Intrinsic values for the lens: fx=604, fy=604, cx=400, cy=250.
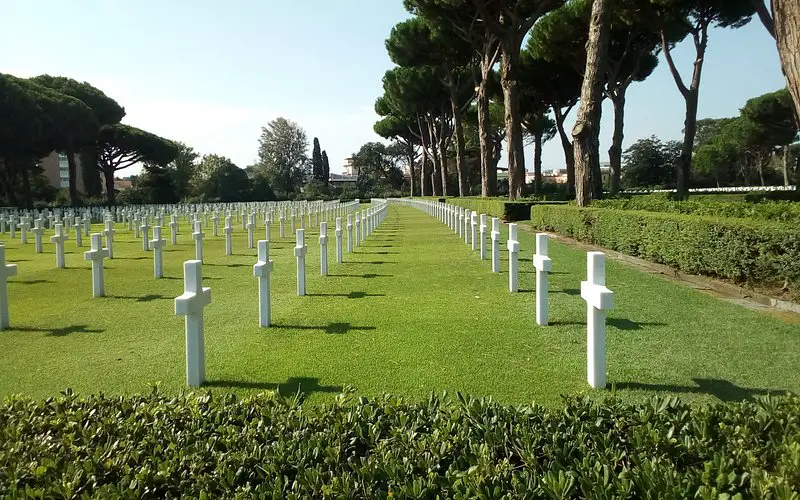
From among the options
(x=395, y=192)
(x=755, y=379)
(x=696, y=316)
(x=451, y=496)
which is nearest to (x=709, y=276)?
(x=696, y=316)

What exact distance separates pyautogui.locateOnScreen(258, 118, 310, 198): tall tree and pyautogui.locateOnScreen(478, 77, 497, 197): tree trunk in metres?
60.8

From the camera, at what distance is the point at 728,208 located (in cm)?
881

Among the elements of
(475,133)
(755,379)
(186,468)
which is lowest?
(755,379)

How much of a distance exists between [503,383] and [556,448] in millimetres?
1999

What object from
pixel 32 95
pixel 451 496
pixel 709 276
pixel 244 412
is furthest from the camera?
pixel 32 95

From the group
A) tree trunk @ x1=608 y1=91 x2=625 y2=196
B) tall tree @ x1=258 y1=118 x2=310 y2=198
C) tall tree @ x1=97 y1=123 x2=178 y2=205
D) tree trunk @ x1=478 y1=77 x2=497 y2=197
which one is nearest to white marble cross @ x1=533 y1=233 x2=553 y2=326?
tree trunk @ x1=478 y1=77 x2=497 y2=197

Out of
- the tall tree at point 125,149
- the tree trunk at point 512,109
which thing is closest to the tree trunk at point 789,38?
the tree trunk at point 512,109

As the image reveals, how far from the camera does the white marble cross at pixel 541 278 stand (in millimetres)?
5945

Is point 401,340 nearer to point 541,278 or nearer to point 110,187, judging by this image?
point 541,278

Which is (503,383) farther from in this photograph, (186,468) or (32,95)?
(32,95)

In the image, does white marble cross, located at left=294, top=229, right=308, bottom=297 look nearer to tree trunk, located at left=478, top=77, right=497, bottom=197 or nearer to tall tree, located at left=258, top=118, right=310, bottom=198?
tree trunk, located at left=478, top=77, right=497, bottom=197

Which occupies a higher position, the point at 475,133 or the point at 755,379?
the point at 475,133

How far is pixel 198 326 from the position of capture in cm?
450

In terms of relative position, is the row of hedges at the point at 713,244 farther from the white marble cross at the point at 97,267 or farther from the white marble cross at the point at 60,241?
the white marble cross at the point at 60,241
